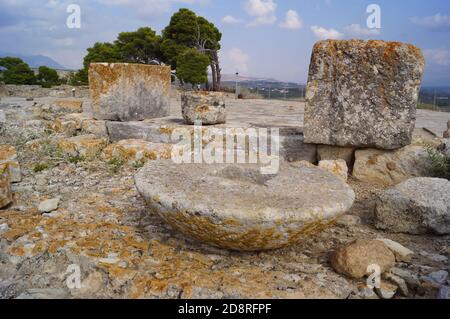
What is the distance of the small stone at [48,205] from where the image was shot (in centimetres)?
303

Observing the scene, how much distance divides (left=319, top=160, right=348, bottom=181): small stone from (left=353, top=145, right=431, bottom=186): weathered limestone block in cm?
17

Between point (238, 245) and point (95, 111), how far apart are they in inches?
148

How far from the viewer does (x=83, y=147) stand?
479 cm

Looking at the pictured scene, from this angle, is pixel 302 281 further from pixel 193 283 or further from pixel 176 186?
pixel 176 186

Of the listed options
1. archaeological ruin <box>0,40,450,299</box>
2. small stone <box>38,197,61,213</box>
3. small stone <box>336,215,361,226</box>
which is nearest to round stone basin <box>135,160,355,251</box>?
archaeological ruin <box>0,40,450,299</box>

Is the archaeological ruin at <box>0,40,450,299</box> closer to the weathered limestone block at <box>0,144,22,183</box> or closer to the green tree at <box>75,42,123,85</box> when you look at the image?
the weathered limestone block at <box>0,144,22,183</box>

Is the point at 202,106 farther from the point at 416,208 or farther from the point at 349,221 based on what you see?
the point at 416,208

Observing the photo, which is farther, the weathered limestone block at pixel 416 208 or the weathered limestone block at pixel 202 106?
the weathered limestone block at pixel 202 106

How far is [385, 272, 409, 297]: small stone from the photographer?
195 centimetres

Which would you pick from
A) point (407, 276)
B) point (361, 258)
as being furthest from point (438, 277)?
point (361, 258)

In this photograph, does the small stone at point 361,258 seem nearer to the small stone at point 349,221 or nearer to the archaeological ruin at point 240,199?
the archaeological ruin at point 240,199

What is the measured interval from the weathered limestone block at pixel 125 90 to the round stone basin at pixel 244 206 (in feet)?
9.07

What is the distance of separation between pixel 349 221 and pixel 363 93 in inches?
55.8

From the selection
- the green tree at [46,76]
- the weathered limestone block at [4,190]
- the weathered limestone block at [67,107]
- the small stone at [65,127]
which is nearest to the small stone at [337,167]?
the weathered limestone block at [4,190]
